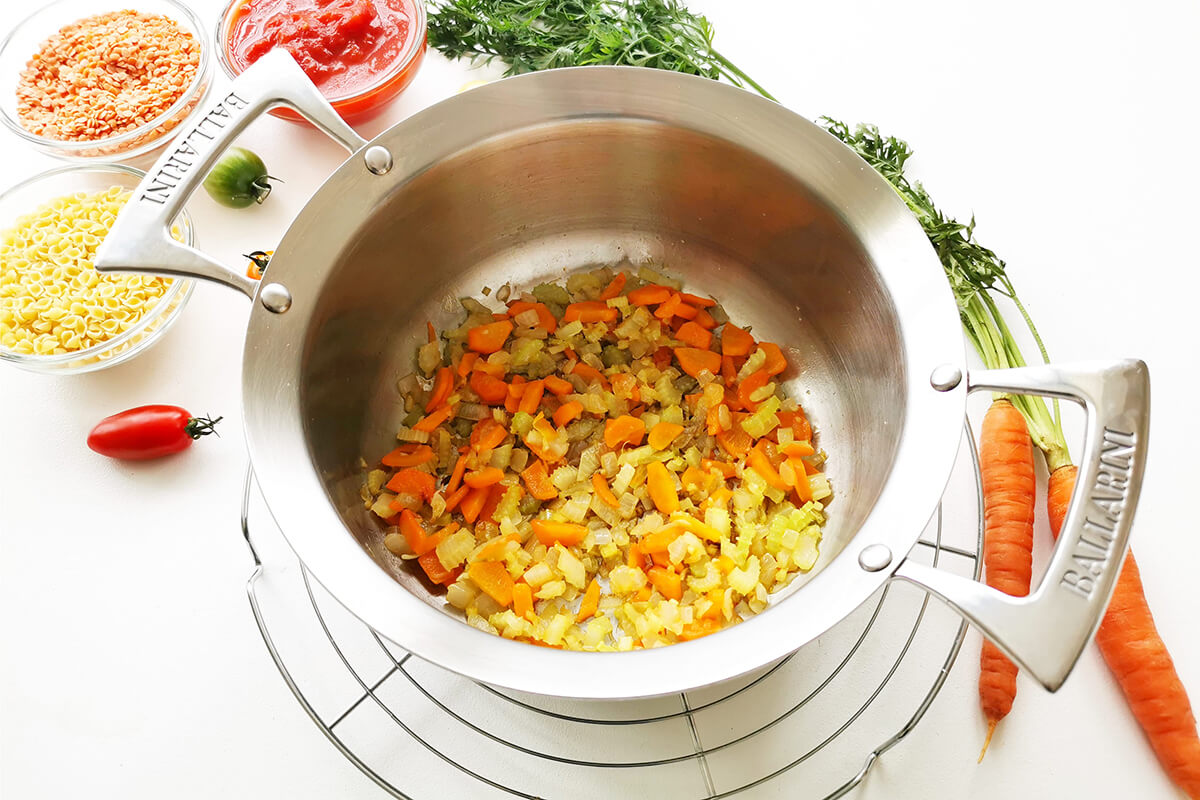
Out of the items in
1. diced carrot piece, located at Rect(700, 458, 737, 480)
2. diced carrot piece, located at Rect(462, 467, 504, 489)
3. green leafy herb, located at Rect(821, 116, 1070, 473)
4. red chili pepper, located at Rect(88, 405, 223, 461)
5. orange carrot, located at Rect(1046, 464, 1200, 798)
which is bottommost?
red chili pepper, located at Rect(88, 405, 223, 461)

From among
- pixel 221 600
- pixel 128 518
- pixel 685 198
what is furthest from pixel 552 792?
pixel 685 198

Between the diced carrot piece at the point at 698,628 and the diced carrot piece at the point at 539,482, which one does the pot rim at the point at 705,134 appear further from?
the diced carrot piece at the point at 539,482

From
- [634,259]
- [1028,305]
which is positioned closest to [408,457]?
[634,259]

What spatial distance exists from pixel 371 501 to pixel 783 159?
0.89m

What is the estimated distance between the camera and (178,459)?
1.67 meters

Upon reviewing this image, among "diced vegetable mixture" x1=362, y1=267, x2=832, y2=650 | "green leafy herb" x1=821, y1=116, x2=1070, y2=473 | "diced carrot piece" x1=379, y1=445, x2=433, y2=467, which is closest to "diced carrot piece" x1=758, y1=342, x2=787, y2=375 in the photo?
"diced vegetable mixture" x1=362, y1=267, x2=832, y2=650

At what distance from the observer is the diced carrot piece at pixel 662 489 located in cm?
153

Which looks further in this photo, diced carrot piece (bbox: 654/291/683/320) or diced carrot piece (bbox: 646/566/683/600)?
diced carrot piece (bbox: 654/291/683/320)

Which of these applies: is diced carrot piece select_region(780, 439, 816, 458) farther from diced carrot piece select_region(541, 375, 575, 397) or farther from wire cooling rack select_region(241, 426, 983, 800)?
diced carrot piece select_region(541, 375, 575, 397)

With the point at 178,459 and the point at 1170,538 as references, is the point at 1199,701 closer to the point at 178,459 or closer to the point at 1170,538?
the point at 1170,538

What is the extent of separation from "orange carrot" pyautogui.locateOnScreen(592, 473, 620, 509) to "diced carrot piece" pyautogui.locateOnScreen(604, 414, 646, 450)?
77 millimetres

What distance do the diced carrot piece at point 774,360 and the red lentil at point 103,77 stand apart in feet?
4.38

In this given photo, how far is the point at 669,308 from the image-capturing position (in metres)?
1.67

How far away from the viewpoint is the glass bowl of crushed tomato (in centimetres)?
180
